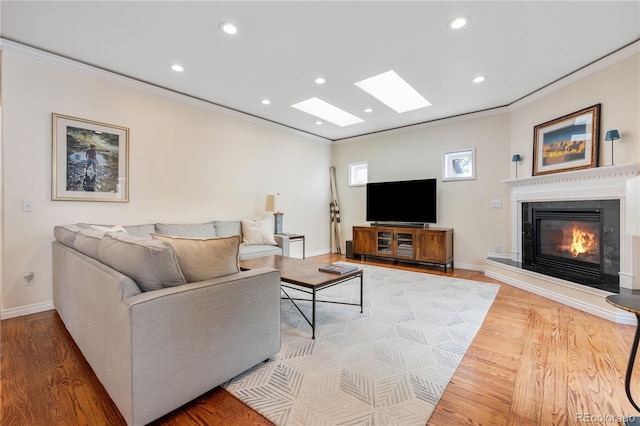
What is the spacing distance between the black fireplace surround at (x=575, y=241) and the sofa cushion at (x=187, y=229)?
4423mm

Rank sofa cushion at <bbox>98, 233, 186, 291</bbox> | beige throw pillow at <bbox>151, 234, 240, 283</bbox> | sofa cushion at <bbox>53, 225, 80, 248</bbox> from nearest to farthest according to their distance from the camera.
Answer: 1. sofa cushion at <bbox>98, 233, 186, 291</bbox>
2. beige throw pillow at <bbox>151, 234, 240, 283</bbox>
3. sofa cushion at <bbox>53, 225, 80, 248</bbox>

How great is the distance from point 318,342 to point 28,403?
1727mm

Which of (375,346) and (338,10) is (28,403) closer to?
(375,346)

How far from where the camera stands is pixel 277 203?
4.84 metres

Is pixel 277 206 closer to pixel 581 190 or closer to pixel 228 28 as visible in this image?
pixel 228 28

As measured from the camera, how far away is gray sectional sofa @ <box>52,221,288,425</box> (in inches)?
50.7

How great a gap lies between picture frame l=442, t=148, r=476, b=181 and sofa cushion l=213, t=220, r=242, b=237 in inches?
147

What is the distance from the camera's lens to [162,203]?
3.82m

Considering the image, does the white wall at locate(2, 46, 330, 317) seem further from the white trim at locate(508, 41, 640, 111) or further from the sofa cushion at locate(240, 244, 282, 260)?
the white trim at locate(508, 41, 640, 111)

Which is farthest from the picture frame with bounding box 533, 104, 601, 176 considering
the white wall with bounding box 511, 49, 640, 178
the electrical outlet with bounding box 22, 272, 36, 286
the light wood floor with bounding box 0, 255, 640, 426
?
the electrical outlet with bounding box 22, 272, 36, 286

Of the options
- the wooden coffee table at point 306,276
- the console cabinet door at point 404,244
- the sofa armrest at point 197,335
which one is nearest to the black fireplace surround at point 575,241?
the console cabinet door at point 404,244

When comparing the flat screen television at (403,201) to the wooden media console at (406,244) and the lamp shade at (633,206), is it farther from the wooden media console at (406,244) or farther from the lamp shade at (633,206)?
the lamp shade at (633,206)

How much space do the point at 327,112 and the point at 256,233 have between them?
8.04 feet

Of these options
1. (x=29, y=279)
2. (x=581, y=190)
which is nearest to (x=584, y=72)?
(x=581, y=190)
